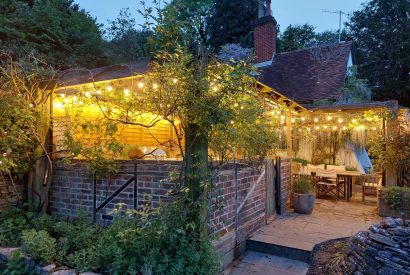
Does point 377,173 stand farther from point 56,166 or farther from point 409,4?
point 409,4

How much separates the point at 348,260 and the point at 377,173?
5.28 metres

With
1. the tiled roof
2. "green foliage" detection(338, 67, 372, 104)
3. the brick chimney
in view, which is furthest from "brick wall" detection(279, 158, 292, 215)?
the brick chimney

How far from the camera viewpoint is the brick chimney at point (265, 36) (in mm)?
12258

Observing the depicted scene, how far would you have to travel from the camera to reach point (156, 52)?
3.10m

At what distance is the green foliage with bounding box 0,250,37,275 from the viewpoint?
3.07 meters

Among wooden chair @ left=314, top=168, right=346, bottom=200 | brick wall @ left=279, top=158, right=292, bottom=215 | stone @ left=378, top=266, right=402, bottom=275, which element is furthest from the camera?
wooden chair @ left=314, top=168, right=346, bottom=200

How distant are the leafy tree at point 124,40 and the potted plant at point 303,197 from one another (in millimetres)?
9614

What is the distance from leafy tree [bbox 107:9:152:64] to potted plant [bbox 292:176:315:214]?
9.61 meters

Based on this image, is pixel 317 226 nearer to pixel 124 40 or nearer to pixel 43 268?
pixel 43 268

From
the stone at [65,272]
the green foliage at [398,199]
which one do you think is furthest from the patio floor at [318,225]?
the stone at [65,272]

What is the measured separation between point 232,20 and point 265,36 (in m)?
6.29

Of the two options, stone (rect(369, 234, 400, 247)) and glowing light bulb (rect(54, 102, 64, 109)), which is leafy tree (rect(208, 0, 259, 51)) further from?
stone (rect(369, 234, 400, 247))

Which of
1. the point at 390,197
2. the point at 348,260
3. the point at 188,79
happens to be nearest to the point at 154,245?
the point at 188,79

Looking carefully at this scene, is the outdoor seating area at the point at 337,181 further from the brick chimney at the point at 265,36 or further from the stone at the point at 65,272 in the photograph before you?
the brick chimney at the point at 265,36
